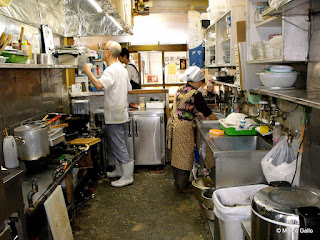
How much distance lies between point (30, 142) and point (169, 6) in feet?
19.2

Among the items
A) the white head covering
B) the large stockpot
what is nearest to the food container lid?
the large stockpot

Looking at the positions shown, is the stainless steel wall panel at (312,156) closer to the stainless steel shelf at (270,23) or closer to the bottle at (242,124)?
the stainless steel shelf at (270,23)

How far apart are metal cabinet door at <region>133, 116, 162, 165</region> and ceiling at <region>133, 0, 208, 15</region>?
11.1 feet

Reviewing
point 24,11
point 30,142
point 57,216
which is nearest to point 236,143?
point 57,216

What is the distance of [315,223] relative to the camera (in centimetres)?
124

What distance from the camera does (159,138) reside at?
4855 mm

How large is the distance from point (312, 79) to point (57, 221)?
224 centimetres

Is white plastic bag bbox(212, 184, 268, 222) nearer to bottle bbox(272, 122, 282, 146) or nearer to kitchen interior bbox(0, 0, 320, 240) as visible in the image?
kitchen interior bbox(0, 0, 320, 240)

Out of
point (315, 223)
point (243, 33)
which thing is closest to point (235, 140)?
point (243, 33)

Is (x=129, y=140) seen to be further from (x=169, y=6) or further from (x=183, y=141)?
(x=169, y=6)

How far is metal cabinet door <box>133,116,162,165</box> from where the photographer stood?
4.79 meters

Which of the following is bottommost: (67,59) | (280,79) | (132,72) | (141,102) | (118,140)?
(118,140)

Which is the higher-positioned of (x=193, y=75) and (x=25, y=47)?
(x=25, y=47)
